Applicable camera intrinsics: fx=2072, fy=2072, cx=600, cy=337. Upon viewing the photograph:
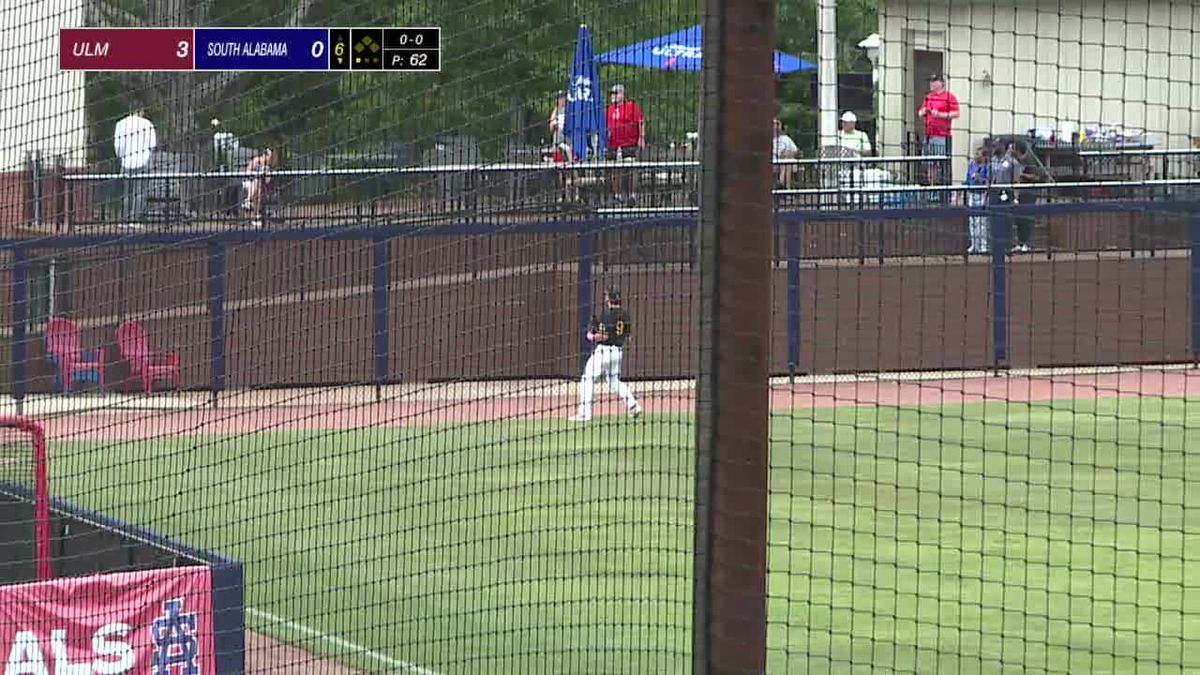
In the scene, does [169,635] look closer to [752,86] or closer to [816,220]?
[752,86]

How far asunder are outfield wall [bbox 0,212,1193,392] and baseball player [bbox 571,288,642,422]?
361 mm

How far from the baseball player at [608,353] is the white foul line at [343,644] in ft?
31.5

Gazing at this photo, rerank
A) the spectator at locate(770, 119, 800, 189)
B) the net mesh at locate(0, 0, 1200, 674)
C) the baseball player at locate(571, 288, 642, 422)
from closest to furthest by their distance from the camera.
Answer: the net mesh at locate(0, 0, 1200, 674)
the spectator at locate(770, 119, 800, 189)
the baseball player at locate(571, 288, 642, 422)

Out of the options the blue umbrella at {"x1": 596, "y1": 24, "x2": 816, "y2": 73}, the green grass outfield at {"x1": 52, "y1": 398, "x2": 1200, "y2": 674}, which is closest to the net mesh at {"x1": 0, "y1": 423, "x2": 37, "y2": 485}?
the green grass outfield at {"x1": 52, "y1": 398, "x2": 1200, "y2": 674}

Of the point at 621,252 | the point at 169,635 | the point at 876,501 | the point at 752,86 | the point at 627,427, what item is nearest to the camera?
the point at 752,86

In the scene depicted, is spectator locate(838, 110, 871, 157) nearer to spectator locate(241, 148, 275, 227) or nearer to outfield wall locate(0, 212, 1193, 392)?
outfield wall locate(0, 212, 1193, 392)

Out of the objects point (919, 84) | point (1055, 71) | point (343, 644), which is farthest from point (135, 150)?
point (1055, 71)

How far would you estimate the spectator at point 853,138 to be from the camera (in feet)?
65.4

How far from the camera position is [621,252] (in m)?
24.5

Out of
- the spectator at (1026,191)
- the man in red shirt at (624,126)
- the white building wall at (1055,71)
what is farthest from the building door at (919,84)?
the man in red shirt at (624,126)

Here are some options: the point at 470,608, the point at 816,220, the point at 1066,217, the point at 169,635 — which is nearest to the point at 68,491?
the point at 470,608

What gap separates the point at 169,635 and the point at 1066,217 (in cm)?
1972

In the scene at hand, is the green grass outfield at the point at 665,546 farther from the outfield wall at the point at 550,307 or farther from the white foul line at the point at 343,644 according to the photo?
the outfield wall at the point at 550,307

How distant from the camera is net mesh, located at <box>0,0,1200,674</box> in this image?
11438 millimetres
